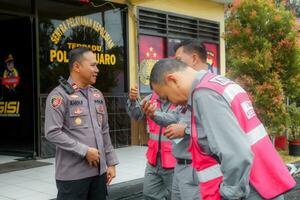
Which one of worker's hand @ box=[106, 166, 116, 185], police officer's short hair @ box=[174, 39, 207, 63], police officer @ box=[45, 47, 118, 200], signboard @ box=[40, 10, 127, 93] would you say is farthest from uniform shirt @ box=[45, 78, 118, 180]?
signboard @ box=[40, 10, 127, 93]

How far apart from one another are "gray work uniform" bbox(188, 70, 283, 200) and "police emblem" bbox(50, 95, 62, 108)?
1.55 metres

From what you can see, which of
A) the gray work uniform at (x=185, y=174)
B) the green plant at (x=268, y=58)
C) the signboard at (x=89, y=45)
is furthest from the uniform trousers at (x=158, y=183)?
the green plant at (x=268, y=58)

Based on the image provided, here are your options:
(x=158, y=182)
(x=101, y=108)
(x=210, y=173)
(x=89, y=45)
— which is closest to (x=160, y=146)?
(x=158, y=182)

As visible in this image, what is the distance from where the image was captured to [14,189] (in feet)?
19.1

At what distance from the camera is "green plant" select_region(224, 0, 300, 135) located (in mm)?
8758

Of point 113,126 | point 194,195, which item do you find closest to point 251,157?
point 194,195

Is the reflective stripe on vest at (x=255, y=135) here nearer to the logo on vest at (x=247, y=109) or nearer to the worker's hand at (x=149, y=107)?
the logo on vest at (x=247, y=109)

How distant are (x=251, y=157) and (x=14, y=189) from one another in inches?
179

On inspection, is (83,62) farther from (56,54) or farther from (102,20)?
(102,20)

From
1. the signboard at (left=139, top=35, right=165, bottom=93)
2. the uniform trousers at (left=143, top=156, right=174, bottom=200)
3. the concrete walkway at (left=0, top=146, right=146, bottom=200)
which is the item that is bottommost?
the concrete walkway at (left=0, top=146, right=146, bottom=200)

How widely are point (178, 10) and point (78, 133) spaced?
8159 mm

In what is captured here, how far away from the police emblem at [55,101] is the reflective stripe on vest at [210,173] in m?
1.50

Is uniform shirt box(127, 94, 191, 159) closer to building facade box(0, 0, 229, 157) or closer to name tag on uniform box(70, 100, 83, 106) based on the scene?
name tag on uniform box(70, 100, 83, 106)

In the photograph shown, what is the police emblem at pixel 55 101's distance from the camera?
3.38 m
